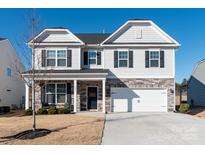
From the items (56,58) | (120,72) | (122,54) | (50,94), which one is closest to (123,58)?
(122,54)

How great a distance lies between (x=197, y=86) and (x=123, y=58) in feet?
47.5

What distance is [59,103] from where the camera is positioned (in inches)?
923

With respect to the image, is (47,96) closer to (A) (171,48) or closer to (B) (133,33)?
(B) (133,33)

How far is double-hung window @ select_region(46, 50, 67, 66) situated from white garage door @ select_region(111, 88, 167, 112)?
16.1 feet

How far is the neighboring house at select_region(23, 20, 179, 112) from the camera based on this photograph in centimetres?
2359

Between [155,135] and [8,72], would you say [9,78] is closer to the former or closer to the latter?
[8,72]

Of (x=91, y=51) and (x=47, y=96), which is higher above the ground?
(x=91, y=51)

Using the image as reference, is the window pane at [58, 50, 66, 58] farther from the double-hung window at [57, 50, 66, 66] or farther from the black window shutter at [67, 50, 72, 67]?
the black window shutter at [67, 50, 72, 67]

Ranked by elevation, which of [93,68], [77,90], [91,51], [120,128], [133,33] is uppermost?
[133,33]

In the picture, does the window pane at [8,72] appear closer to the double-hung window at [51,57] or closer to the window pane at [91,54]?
the double-hung window at [51,57]

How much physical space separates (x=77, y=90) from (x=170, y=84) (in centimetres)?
790

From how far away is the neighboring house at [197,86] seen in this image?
3259 centimetres
